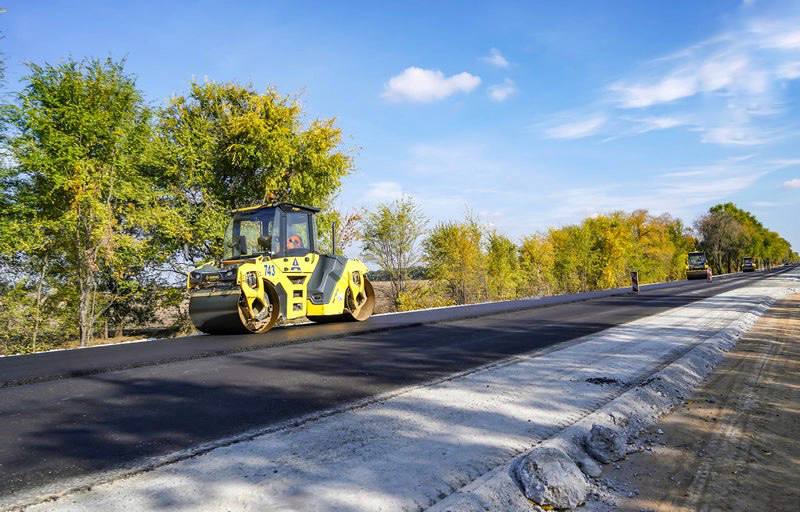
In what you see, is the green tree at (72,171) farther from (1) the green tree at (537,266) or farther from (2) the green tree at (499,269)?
(1) the green tree at (537,266)

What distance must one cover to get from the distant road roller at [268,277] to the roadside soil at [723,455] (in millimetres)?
7008

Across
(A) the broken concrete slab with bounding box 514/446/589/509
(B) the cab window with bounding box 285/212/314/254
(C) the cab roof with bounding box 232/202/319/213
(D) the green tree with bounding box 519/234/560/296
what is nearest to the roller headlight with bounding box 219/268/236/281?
(B) the cab window with bounding box 285/212/314/254

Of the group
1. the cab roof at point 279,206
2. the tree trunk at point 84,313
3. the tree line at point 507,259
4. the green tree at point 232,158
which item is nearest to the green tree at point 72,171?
the tree trunk at point 84,313

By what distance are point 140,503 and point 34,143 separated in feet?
48.8

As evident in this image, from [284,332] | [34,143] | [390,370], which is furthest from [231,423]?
[34,143]

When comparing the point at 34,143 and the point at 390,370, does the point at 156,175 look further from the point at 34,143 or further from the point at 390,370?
the point at 390,370

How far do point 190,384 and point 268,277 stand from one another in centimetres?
429

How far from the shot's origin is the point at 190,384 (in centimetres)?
522

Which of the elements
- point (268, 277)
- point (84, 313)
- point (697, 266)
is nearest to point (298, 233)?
Answer: point (268, 277)

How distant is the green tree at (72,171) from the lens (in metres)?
13.6

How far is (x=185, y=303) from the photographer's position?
19.7 m

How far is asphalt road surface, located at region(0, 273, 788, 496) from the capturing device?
3.38 metres

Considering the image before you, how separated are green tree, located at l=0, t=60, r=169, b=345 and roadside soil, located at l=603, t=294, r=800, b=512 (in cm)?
1470

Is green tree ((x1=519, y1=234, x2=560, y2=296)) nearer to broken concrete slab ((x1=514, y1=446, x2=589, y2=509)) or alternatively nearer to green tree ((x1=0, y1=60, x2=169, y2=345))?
green tree ((x1=0, y1=60, x2=169, y2=345))
